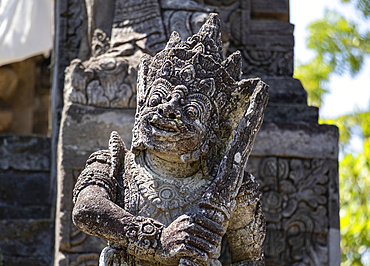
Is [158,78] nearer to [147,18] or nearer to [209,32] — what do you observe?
[209,32]

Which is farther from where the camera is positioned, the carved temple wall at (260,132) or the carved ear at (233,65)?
the carved temple wall at (260,132)

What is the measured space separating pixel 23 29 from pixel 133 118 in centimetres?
294

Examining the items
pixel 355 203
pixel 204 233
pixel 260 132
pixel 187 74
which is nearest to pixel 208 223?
pixel 204 233

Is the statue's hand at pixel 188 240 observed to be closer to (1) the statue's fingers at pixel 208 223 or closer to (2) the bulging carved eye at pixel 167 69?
(1) the statue's fingers at pixel 208 223

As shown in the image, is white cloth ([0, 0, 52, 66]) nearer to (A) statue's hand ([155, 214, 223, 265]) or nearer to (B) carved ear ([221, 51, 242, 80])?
(B) carved ear ([221, 51, 242, 80])

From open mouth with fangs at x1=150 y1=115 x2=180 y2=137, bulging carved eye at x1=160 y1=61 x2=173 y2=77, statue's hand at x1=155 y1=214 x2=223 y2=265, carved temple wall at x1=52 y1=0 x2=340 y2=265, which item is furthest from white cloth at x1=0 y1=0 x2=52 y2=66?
statue's hand at x1=155 y1=214 x2=223 y2=265

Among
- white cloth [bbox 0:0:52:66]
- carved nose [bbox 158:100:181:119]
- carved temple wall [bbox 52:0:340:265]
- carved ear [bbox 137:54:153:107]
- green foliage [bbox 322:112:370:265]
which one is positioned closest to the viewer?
carved nose [bbox 158:100:181:119]

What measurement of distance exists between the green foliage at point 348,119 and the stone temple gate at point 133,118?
442cm

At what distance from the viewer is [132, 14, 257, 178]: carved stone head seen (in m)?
4.07

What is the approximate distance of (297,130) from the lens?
20.0 feet

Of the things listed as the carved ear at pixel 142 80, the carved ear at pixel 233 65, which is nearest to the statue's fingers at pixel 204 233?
the carved ear at pixel 142 80

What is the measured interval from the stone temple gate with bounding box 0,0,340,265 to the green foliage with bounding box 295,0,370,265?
4420mm

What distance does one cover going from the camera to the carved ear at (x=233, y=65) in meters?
4.30

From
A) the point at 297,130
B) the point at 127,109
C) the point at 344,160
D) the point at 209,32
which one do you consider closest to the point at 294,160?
the point at 297,130
